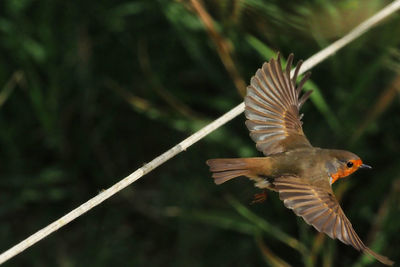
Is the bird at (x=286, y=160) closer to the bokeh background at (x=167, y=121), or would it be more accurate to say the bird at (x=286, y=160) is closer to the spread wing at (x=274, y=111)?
the spread wing at (x=274, y=111)

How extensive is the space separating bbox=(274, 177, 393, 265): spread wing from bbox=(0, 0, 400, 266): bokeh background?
0.98 m

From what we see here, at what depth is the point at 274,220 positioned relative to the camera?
299 centimetres

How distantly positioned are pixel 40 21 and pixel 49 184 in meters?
0.80

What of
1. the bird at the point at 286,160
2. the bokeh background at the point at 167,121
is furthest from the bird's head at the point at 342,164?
the bokeh background at the point at 167,121

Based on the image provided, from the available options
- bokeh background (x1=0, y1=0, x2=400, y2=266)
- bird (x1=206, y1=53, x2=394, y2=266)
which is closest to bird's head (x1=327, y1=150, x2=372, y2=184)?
bird (x1=206, y1=53, x2=394, y2=266)

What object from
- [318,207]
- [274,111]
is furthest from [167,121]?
[318,207]

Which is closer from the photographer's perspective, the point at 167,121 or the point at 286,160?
the point at 286,160

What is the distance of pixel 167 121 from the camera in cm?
328

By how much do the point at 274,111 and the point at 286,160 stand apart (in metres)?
0.17

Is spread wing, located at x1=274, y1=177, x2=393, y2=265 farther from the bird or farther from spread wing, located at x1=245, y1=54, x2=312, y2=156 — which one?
spread wing, located at x1=245, y1=54, x2=312, y2=156

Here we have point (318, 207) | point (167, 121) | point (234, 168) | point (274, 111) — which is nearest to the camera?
point (318, 207)

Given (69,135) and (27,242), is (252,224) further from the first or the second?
(27,242)

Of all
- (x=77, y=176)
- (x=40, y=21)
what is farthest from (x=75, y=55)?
(x=77, y=176)

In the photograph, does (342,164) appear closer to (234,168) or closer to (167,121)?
(234,168)
